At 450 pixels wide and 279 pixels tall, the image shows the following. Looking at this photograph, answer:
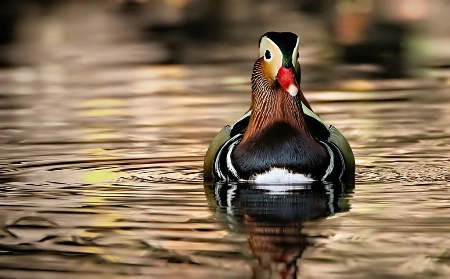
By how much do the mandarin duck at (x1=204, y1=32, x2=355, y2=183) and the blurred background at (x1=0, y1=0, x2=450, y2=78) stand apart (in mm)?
6749

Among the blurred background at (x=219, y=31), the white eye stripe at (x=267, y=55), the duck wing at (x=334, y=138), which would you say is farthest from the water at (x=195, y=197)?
the blurred background at (x=219, y=31)

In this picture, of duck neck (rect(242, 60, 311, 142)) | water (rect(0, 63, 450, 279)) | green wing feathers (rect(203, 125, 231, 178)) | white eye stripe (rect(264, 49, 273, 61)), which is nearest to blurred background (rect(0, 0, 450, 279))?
water (rect(0, 63, 450, 279))

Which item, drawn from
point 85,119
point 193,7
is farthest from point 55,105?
point 193,7

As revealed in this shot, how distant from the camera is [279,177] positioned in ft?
29.3

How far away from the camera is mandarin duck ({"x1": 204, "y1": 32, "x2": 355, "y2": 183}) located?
352 inches

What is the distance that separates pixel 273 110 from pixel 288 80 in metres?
0.60

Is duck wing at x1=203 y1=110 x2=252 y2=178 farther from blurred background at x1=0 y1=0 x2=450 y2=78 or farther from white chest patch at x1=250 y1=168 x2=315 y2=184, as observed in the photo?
blurred background at x1=0 y1=0 x2=450 y2=78

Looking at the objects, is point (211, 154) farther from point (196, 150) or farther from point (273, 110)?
point (196, 150)

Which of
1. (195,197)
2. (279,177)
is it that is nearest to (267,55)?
(279,177)

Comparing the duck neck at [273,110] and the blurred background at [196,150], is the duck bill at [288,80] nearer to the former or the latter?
the duck neck at [273,110]

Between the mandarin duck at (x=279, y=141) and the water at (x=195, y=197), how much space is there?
0.14 meters

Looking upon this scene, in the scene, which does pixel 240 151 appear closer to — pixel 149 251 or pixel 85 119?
pixel 149 251

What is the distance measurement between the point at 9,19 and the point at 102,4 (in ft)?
9.74

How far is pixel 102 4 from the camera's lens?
26.5 meters
